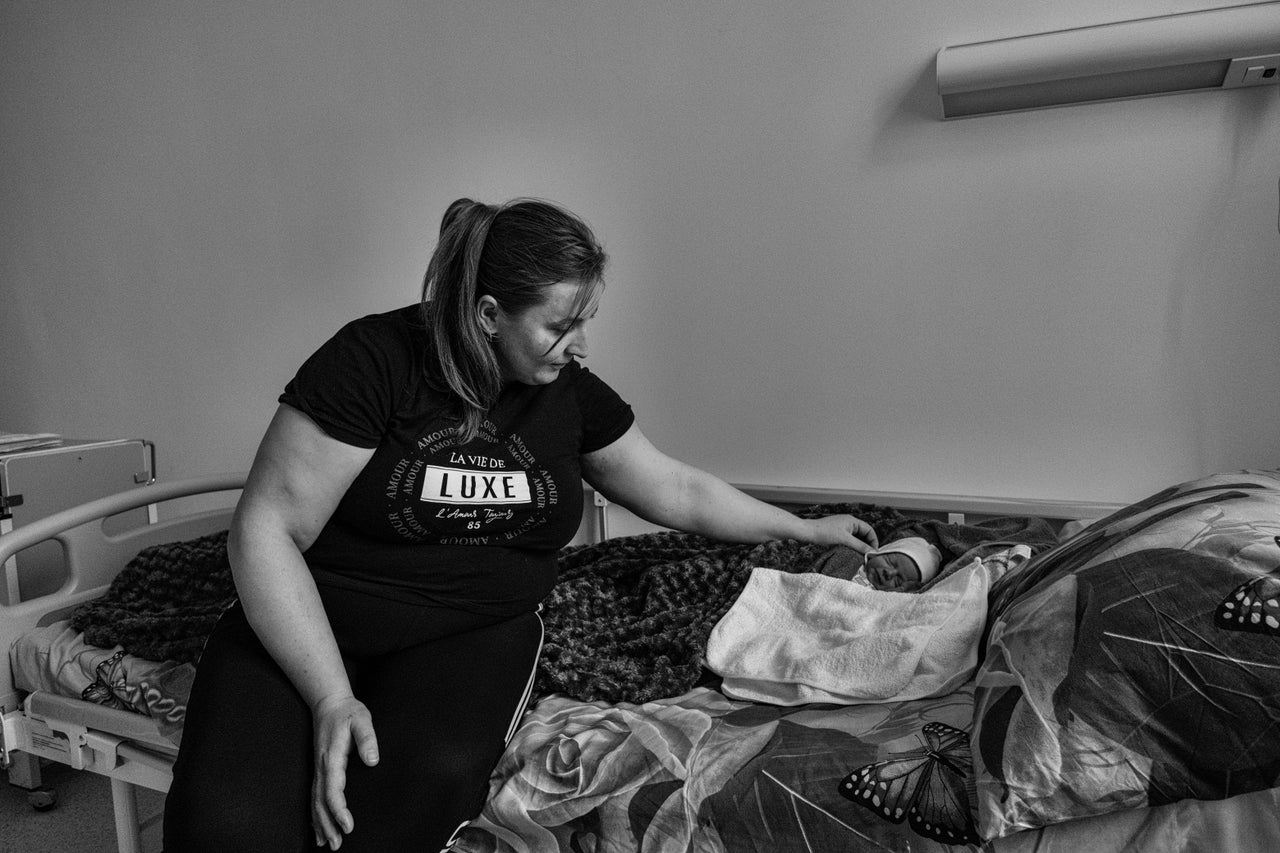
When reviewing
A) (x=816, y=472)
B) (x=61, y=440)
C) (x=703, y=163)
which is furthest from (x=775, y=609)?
(x=61, y=440)

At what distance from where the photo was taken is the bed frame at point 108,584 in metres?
1.73

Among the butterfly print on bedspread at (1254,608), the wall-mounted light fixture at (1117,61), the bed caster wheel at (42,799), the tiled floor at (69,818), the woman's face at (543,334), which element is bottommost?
the tiled floor at (69,818)

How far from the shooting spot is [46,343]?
3766 mm

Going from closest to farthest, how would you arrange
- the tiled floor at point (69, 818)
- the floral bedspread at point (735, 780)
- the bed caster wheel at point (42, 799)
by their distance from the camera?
the floral bedspread at point (735, 780), the tiled floor at point (69, 818), the bed caster wheel at point (42, 799)

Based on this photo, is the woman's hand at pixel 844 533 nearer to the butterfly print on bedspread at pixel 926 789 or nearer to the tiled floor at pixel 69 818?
the butterfly print on bedspread at pixel 926 789

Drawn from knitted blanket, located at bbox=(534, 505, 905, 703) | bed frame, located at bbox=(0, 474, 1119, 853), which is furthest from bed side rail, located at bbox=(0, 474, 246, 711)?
knitted blanket, located at bbox=(534, 505, 905, 703)

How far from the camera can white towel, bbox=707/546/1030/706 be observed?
1.37m

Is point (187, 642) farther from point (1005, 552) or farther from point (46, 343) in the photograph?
point (46, 343)

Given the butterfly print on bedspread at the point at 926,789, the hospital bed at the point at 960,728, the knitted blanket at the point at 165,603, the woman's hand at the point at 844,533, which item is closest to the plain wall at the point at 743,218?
the woman's hand at the point at 844,533

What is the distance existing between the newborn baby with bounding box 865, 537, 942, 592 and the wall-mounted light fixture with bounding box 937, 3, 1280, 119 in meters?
1.06

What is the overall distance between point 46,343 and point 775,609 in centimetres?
341

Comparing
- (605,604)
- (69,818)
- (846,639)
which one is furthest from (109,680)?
(846,639)

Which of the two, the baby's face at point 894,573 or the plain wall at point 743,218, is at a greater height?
the plain wall at point 743,218

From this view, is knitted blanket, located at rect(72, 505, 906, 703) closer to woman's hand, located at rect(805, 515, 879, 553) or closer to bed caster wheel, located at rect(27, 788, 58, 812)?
woman's hand, located at rect(805, 515, 879, 553)
